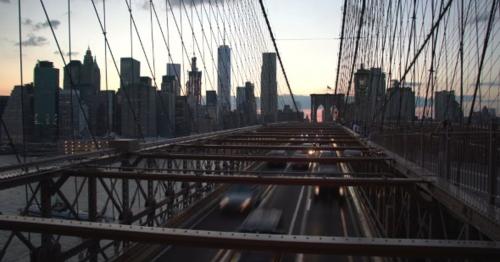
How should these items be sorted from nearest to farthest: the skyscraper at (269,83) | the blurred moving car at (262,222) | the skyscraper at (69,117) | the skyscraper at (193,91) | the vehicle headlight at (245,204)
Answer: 1. the skyscraper at (69,117)
2. the blurred moving car at (262,222)
3. the vehicle headlight at (245,204)
4. the skyscraper at (193,91)
5. the skyscraper at (269,83)

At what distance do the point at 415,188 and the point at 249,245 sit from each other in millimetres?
6880

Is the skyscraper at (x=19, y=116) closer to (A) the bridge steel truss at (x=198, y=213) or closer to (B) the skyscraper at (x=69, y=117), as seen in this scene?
(B) the skyscraper at (x=69, y=117)

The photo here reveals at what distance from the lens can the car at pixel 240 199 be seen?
23312 mm

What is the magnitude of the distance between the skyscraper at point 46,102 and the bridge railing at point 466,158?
33.6 feet

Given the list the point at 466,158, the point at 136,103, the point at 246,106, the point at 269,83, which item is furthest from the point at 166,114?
the point at 269,83

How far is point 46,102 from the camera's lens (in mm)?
13562

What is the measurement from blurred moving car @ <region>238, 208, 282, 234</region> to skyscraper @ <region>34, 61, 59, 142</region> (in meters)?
7.12

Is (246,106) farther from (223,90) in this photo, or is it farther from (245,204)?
(245,204)

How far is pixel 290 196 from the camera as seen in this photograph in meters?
30.2

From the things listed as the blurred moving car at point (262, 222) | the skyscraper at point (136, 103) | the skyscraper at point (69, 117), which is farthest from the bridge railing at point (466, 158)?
the skyscraper at point (136, 103)

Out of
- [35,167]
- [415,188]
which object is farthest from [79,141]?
[415,188]

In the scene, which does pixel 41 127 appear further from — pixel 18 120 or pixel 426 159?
pixel 426 159

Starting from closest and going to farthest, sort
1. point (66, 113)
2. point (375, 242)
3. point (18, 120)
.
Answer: point (375, 242), point (18, 120), point (66, 113)

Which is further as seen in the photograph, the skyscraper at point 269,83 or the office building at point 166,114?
the skyscraper at point 269,83
